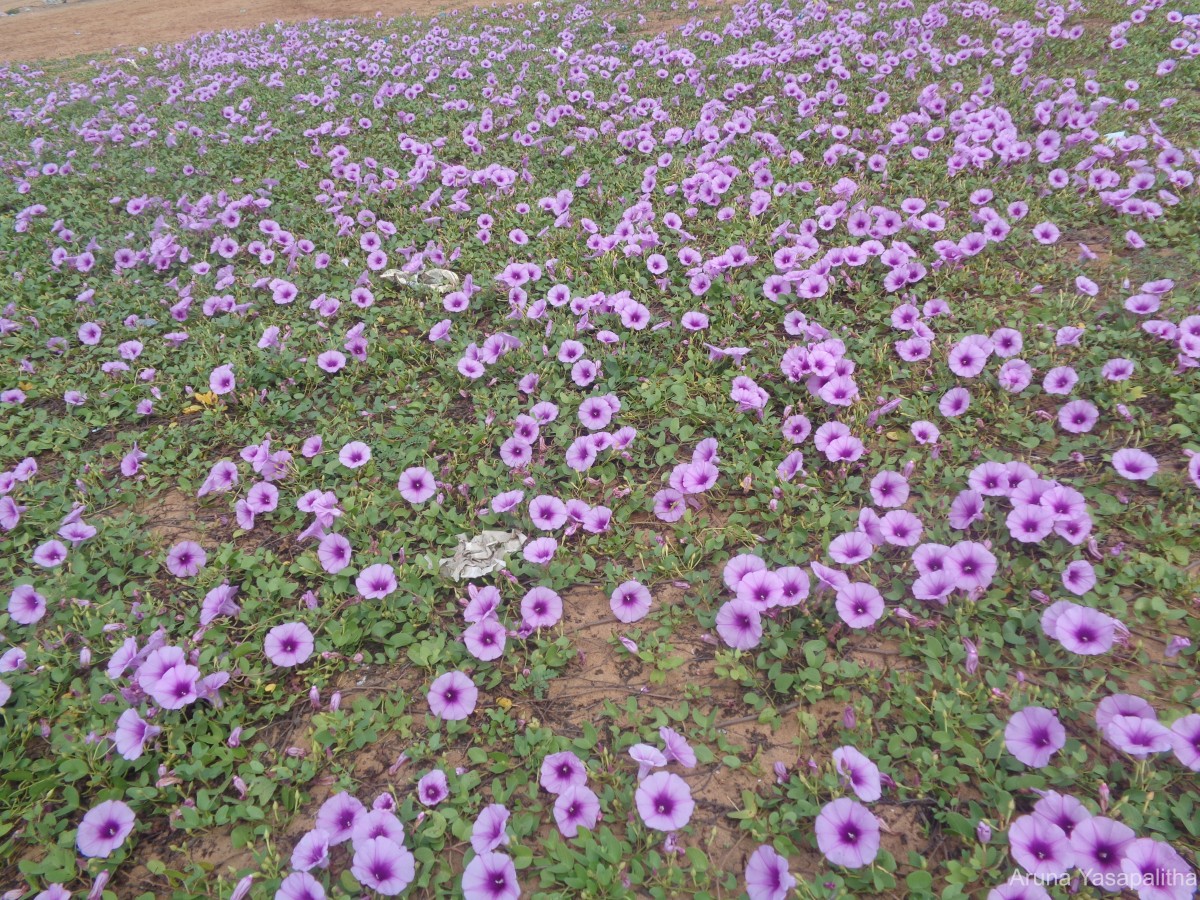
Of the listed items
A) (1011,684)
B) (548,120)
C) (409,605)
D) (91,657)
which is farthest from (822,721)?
(548,120)

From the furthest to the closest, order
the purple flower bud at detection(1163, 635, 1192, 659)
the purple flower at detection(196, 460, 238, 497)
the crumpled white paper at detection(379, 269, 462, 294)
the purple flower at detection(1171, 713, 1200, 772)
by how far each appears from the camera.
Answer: the crumpled white paper at detection(379, 269, 462, 294), the purple flower at detection(196, 460, 238, 497), the purple flower bud at detection(1163, 635, 1192, 659), the purple flower at detection(1171, 713, 1200, 772)

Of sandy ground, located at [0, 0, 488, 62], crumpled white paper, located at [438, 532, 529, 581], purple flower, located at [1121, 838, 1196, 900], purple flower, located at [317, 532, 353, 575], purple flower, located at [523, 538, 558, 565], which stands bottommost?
crumpled white paper, located at [438, 532, 529, 581]

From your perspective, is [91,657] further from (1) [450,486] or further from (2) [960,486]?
(2) [960,486]

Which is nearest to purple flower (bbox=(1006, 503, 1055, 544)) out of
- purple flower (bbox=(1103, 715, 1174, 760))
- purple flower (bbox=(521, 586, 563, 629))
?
purple flower (bbox=(1103, 715, 1174, 760))

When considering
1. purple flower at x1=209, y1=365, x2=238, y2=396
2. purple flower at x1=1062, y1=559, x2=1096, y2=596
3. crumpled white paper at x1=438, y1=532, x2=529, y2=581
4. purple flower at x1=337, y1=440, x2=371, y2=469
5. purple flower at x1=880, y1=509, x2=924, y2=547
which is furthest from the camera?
purple flower at x1=209, y1=365, x2=238, y2=396

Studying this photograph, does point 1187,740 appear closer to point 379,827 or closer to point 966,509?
point 966,509

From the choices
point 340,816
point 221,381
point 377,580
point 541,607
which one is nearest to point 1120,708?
point 541,607

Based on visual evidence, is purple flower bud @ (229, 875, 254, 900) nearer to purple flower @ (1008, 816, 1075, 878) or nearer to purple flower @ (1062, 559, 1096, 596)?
purple flower @ (1008, 816, 1075, 878)

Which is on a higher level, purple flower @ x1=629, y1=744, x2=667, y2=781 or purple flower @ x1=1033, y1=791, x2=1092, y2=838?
purple flower @ x1=1033, y1=791, x2=1092, y2=838
